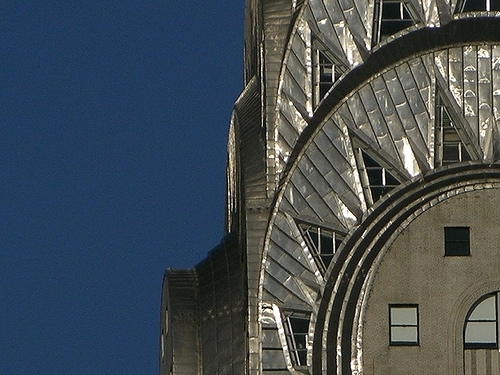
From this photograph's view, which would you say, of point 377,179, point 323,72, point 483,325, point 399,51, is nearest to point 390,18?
point 399,51

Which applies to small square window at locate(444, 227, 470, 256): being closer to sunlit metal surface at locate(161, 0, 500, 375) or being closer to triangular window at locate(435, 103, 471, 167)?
sunlit metal surface at locate(161, 0, 500, 375)

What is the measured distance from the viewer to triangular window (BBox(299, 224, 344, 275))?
112062mm

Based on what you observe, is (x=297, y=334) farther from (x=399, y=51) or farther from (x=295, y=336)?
(x=399, y=51)

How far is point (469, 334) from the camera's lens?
112 m

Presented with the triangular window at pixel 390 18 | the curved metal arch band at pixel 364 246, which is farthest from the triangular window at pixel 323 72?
the curved metal arch band at pixel 364 246

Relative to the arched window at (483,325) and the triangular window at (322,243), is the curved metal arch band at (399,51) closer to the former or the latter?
the triangular window at (322,243)

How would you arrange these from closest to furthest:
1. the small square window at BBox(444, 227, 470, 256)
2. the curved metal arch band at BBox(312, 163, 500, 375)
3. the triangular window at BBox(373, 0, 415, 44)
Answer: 1. the curved metal arch band at BBox(312, 163, 500, 375)
2. the small square window at BBox(444, 227, 470, 256)
3. the triangular window at BBox(373, 0, 415, 44)

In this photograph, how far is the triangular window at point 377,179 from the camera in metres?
112

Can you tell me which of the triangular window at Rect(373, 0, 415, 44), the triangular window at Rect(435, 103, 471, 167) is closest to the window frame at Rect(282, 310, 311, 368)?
the triangular window at Rect(435, 103, 471, 167)

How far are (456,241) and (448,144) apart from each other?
3.80 meters

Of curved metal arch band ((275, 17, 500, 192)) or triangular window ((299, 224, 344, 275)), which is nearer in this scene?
triangular window ((299, 224, 344, 275))

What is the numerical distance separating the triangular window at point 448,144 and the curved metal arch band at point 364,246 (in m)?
0.45

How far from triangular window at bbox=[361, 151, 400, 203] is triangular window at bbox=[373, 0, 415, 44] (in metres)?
4.94

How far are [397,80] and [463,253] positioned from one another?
24.1 ft
